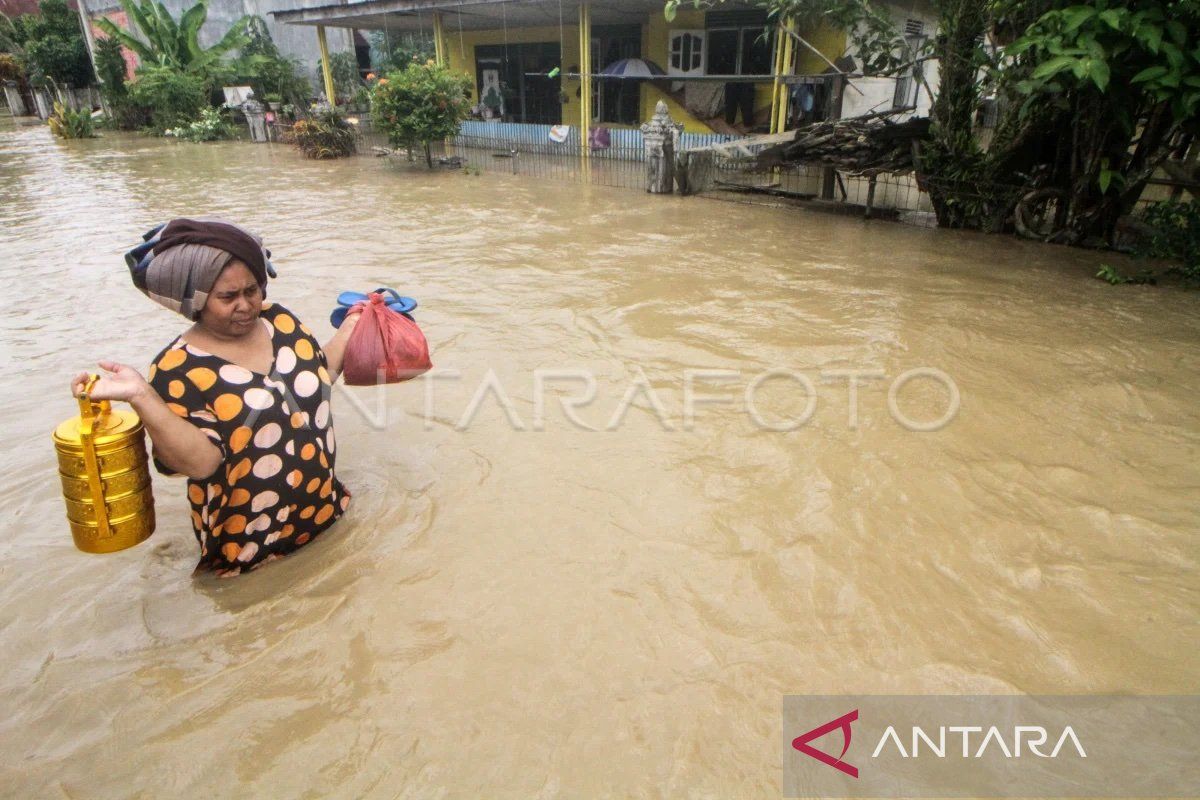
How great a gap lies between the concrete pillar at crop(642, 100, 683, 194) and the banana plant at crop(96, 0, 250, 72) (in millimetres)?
18416

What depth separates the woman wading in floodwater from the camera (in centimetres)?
227

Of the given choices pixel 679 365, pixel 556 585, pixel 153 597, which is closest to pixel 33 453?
pixel 153 597

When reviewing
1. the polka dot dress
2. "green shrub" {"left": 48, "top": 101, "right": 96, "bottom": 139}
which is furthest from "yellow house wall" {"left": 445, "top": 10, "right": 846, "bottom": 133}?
the polka dot dress

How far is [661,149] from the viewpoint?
1244 cm

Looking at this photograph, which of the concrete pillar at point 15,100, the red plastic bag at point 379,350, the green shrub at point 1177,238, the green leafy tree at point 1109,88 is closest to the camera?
the red plastic bag at point 379,350

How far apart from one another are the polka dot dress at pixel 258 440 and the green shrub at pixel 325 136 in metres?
16.9

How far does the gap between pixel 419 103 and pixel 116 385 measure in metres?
14.2

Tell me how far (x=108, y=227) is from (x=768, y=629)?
11.2m

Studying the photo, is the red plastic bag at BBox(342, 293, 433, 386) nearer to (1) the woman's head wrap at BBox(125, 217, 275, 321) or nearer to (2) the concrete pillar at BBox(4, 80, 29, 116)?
(1) the woman's head wrap at BBox(125, 217, 275, 321)

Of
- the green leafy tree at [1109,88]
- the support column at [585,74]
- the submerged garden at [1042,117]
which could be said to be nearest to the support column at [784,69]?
the submerged garden at [1042,117]

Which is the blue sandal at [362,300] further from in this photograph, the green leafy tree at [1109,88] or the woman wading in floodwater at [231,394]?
the green leafy tree at [1109,88]

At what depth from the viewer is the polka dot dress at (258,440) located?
7.79ft

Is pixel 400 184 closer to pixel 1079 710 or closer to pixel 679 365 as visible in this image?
pixel 679 365

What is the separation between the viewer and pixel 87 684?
2477mm
